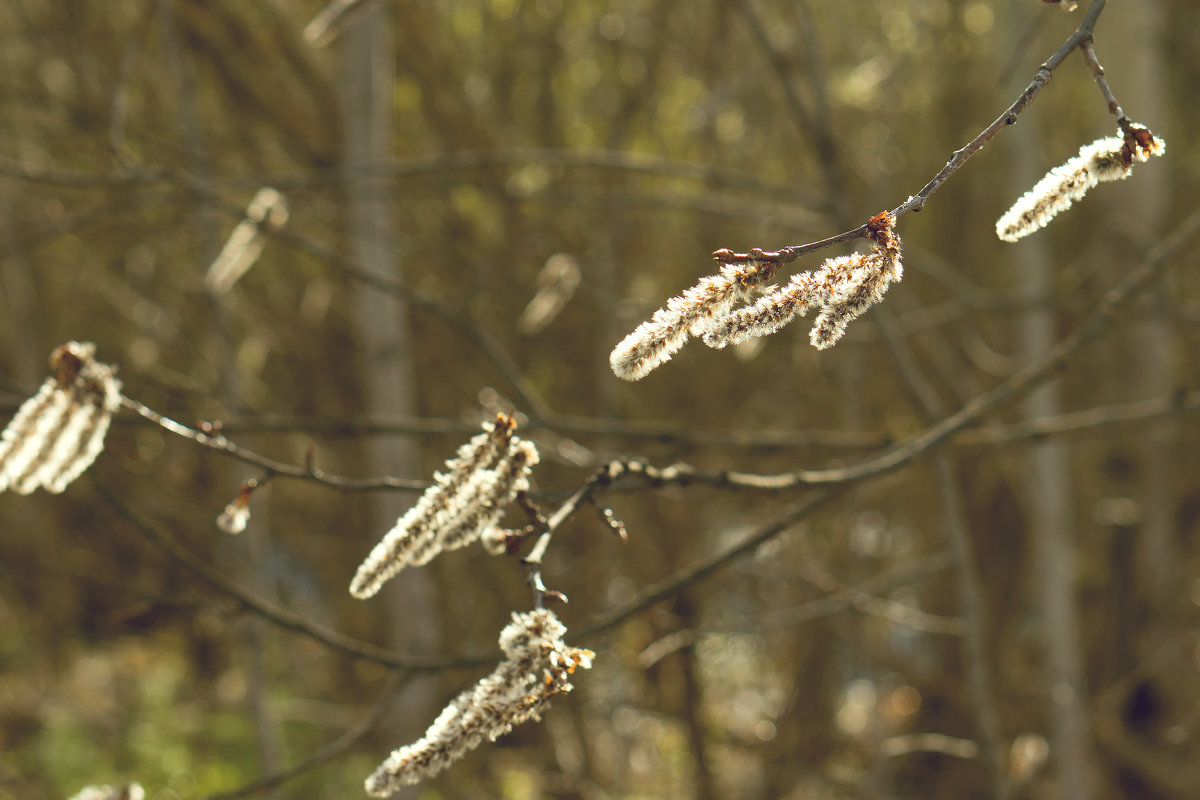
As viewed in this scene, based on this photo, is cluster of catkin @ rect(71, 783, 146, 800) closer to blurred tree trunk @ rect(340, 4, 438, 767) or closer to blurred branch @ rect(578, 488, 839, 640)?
blurred branch @ rect(578, 488, 839, 640)

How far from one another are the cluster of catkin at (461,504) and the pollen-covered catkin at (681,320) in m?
0.20

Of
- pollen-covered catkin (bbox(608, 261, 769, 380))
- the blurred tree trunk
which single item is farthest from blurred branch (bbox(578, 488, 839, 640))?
the blurred tree trunk

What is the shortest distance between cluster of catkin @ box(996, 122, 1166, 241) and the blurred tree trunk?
1.56 meters

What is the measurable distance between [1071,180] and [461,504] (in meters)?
0.51

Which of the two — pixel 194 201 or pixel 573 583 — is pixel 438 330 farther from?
pixel 194 201

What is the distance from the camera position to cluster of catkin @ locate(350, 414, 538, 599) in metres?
0.77

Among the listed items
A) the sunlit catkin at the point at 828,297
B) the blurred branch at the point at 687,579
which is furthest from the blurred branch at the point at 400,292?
the sunlit catkin at the point at 828,297

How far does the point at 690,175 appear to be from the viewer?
1867mm

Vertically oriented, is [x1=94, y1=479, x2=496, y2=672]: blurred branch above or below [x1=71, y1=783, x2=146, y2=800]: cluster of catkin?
above

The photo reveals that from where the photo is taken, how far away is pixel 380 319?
212cm

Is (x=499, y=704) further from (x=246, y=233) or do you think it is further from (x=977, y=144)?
(x=246, y=233)

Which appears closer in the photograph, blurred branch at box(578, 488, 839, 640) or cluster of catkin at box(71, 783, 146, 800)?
cluster of catkin at box(71, 783, 146, 800)

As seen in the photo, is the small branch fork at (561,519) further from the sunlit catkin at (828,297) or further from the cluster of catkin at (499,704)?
the sunlit catkin at (828,297)

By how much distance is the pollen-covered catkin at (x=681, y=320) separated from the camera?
0.62m
